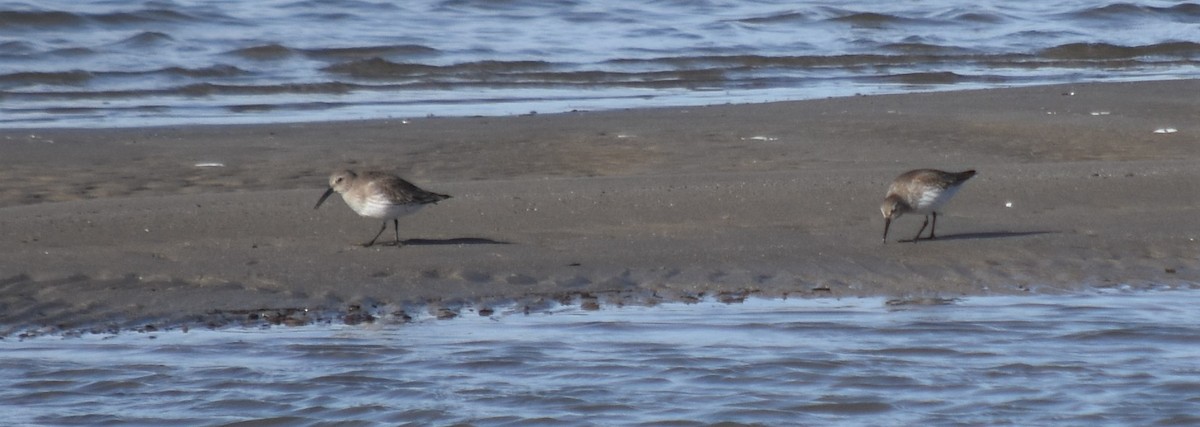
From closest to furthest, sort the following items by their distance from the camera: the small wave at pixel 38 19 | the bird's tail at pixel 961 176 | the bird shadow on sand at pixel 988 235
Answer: the bird shadow on sand at pixel 988 235 → the bird's tail at pixel 961 176 → the small wave at pixel 38 19

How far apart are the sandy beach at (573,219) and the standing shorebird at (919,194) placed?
17 centimetres

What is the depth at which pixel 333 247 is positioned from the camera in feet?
27.0

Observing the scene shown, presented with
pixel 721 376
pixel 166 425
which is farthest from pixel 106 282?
pixel 721 376

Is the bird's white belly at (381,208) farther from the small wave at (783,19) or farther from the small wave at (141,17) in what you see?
the small wave at (783,19)

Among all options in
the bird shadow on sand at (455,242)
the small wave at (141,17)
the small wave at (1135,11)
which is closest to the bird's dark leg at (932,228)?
the bird shadow on sand at (455,242)

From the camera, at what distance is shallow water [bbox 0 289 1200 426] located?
221 inches

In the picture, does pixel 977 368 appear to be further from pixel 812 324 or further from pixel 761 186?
pixel 761 186

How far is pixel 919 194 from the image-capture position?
8477mm

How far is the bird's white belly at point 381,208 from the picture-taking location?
820 centimetres

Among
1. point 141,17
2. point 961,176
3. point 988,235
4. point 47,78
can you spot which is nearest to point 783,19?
point 141,17

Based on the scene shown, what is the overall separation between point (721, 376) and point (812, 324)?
3.09 feet

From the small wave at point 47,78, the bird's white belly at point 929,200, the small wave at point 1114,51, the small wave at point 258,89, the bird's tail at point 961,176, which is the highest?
the bird's tail at point 961,176

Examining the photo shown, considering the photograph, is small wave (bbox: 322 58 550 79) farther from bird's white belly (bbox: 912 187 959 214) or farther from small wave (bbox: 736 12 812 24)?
bird's white belly (bbox: 912 187 959 214)

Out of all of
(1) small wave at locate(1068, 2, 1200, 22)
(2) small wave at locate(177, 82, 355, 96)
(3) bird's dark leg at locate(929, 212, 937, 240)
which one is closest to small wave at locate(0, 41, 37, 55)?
(2) small wave at locate(177, 82, 355, 96)
